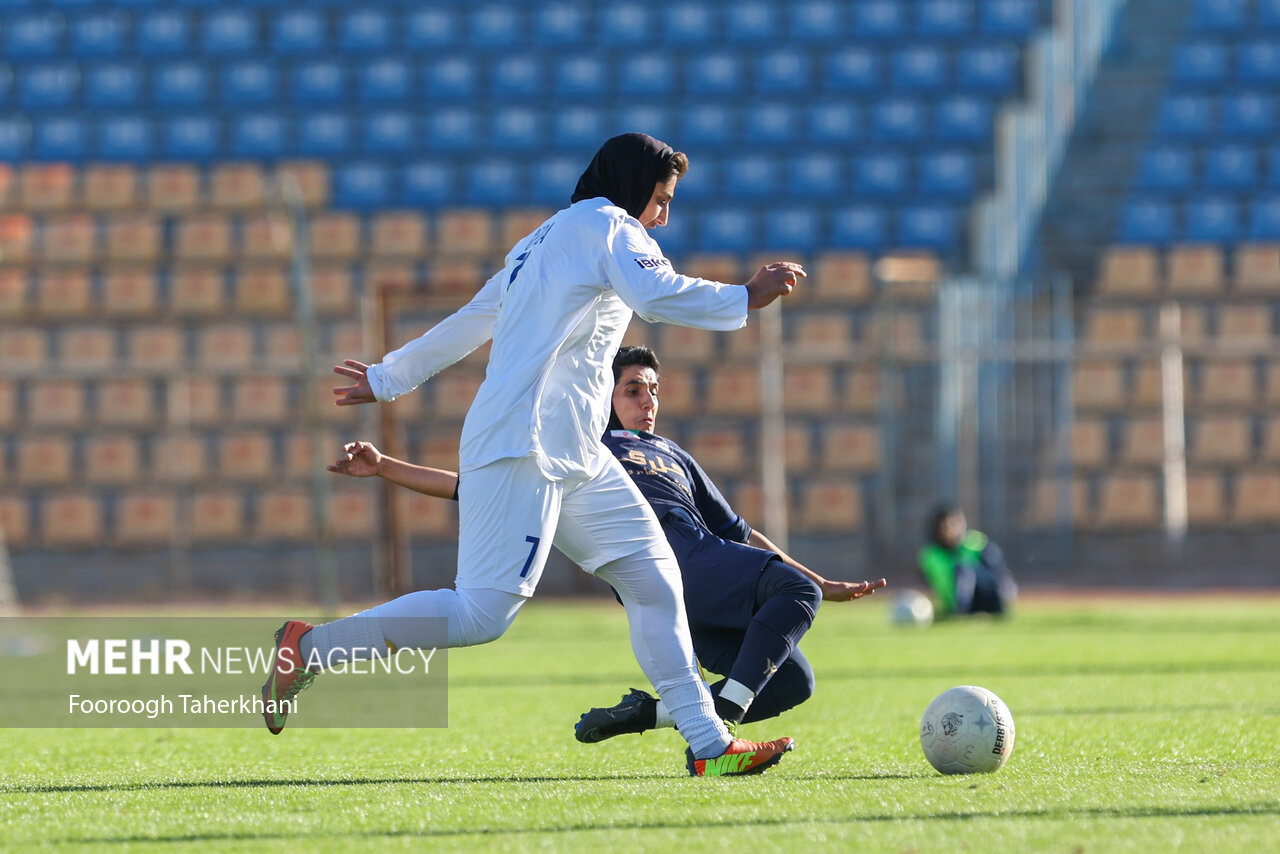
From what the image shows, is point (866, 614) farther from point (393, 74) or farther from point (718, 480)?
point (393, 74)

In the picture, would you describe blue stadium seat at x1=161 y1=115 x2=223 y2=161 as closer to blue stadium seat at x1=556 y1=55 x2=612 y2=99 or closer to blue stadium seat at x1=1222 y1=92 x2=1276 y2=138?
blue stadium seat at x1=556 y1=55 x2=612 y2=99

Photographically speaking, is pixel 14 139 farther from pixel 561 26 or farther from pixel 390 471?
pixel 390 471

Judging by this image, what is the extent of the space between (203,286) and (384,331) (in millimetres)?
4907

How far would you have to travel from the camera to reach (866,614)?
13.0m

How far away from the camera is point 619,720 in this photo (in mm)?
4461

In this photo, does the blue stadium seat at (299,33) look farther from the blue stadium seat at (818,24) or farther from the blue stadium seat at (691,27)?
the blue stadium seat at (818,24)

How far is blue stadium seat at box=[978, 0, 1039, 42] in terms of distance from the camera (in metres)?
17.8

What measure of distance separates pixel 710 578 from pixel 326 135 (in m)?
14.5

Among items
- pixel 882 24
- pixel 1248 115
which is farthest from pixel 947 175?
pixel 1248 115

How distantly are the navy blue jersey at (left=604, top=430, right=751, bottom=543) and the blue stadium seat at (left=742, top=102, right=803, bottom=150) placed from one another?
13.1 metres

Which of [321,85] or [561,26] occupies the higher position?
[561,26]

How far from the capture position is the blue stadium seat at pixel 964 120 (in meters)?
17.3

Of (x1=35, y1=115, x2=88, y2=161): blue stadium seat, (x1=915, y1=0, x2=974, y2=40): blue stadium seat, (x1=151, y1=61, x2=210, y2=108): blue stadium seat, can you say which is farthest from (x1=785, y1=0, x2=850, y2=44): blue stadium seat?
(x1=35, y1=115, x2=88, y2=161): blue stadium seat

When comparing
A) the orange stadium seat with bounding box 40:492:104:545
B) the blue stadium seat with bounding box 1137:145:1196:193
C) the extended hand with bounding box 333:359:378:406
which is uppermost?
the blue stadium seat with bounding box 1137:145:1196:193
